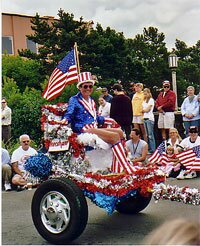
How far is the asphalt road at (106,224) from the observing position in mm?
5805

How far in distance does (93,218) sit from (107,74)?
73.8 feet

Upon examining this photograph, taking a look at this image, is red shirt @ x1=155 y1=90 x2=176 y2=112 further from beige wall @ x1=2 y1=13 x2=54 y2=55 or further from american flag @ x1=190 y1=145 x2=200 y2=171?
beige wall @ x1=2 y1=13 x2=54 y2=55

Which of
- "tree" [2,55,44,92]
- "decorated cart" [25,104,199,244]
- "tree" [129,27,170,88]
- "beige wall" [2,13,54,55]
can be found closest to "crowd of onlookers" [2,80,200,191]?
"decorated cart" [25,104,199,244]

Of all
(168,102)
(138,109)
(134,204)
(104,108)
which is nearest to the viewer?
(134,204)

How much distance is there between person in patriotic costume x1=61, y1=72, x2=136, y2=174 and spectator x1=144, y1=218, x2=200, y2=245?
4.30 m

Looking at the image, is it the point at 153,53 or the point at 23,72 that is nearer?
the point at 23,72

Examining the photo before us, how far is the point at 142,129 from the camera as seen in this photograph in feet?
40.3

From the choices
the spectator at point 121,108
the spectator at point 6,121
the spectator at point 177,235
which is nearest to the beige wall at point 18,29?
the spectator at point 6,121

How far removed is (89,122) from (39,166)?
81 cm

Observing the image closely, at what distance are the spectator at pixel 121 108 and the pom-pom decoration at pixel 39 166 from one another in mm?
5237

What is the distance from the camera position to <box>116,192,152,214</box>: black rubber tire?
6867 millimetres

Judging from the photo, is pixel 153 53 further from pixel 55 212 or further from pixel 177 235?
pixel 177 235

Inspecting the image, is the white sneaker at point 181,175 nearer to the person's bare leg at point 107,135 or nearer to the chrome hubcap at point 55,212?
the person's bare leg at point 107,135

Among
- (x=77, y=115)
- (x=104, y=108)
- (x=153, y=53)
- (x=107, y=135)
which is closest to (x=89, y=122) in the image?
(x=77, y=115)
